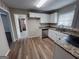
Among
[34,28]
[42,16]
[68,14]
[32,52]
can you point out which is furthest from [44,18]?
[32,52]

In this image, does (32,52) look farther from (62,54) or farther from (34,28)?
(34,28)

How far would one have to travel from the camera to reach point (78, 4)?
1212 millimetres

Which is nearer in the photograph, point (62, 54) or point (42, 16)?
point (62, 54)

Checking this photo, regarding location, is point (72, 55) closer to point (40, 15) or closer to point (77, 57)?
point (77, 57)

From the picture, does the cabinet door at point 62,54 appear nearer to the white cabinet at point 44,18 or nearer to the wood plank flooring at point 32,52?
the wood plank flooring at point 32,52

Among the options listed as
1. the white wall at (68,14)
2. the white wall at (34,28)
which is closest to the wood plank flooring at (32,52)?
the white wall at (68,14)

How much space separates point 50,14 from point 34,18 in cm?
161

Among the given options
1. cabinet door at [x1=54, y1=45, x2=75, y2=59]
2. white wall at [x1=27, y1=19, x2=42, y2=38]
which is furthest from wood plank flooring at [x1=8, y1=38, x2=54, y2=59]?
white wall at [x1=27, y1=19, x2=42, y2=38]

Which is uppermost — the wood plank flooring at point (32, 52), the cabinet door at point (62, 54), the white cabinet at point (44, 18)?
the white cabinet at point (44, 18)

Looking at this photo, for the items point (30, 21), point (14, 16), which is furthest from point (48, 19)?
point (14, 16)

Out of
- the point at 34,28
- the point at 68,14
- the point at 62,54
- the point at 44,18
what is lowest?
the point at 62,54

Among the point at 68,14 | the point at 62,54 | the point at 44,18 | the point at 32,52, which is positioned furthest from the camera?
the point at 44,18

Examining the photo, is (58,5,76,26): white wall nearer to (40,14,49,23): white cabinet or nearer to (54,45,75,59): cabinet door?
(40,14,49,23): white cabinet

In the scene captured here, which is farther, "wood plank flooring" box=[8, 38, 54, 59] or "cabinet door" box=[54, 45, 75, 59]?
"wood plank flooring" box=[8, 38, 54, 59]
